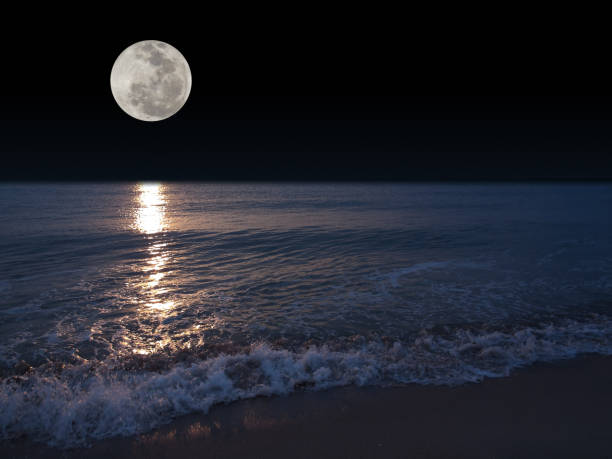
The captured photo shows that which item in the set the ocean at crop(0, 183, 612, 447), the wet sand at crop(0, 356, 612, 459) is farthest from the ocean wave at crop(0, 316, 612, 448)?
the wet sand at crop(0, 356, 612, 459)

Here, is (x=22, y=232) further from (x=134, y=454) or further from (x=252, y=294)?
(x=134, y=454)

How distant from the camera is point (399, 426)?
13.3ft

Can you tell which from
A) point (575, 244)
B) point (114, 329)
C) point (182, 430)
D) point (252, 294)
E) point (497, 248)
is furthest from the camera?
point (575, 244)

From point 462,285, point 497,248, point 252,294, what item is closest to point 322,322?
point 252,294

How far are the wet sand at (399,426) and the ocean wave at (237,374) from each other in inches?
8.7

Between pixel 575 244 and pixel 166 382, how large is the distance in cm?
1931

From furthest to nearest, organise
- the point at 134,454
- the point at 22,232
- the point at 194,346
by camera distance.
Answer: the point at 22,232 → the point at 194,346 → the point at 134,454

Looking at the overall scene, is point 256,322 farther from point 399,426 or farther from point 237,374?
point 399,426

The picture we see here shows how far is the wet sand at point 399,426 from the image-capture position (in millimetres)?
3650

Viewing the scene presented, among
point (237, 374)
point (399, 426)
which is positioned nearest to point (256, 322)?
point (237, 374)

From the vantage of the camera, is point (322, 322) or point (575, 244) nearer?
point (322, 322)

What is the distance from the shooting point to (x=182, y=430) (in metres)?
3.97

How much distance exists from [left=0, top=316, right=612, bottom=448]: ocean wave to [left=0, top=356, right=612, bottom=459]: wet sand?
0.22 m

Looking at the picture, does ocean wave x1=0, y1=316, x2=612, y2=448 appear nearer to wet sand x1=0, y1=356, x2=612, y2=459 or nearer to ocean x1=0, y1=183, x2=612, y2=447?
ocean x1=0, y1=183, x2=612, y2=447
